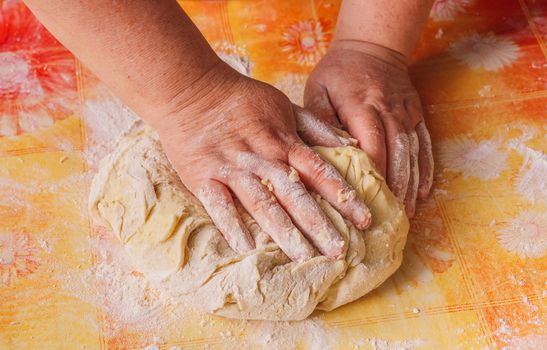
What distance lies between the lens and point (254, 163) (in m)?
1.44

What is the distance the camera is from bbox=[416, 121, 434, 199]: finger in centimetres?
165

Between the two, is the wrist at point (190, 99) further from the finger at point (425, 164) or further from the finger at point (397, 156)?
the finger at point (425, 164)

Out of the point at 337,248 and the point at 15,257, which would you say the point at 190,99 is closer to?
the point at 337,248

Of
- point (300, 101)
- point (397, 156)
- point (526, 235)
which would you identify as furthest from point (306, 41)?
point (526, 235)

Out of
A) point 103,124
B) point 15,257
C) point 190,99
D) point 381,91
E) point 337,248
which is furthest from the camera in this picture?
point 103,124

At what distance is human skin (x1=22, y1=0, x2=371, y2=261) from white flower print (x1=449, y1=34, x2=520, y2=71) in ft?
2.26

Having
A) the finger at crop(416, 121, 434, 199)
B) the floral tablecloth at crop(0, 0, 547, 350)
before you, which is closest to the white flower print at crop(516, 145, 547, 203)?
the floral tablecloth at crop(0, 0, 547, 350)

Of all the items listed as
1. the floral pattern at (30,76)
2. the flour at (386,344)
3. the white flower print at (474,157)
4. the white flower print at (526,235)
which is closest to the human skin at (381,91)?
the white flower print at (474,157)

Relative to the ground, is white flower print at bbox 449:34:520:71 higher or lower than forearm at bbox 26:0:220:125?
lower

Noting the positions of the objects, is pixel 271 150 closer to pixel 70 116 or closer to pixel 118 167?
pixel 118 167

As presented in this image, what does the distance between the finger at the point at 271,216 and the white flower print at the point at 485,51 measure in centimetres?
90

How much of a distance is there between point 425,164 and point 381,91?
0.21 m

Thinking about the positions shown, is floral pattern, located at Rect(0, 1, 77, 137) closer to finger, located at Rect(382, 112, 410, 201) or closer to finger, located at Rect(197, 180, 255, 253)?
finger, located at Rect(197, 180, 255, 253)

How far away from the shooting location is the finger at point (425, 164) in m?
1.65
